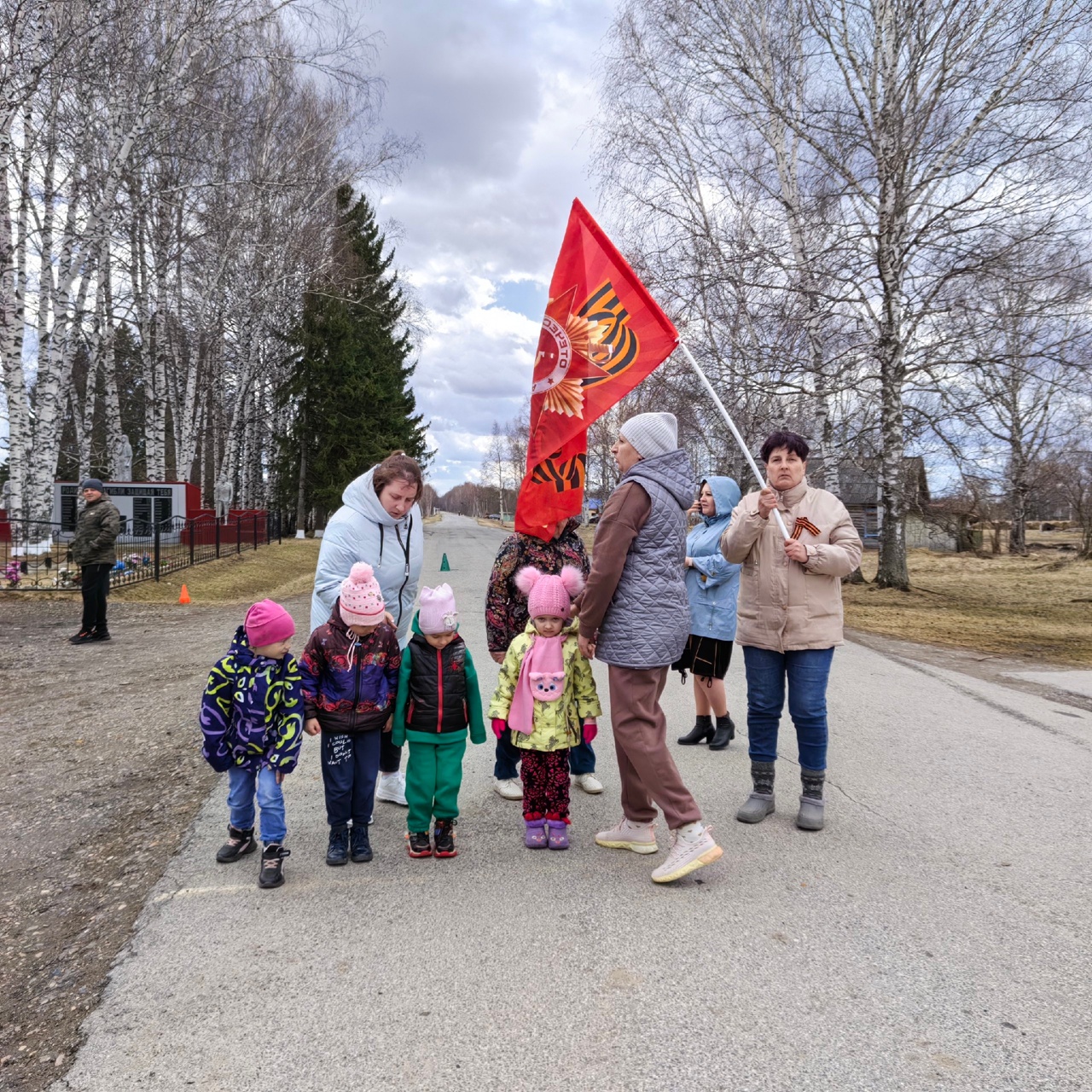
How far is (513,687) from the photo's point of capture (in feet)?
12.0

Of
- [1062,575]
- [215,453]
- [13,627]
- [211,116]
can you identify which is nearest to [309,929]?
[13,627]

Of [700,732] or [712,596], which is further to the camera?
[700,732]

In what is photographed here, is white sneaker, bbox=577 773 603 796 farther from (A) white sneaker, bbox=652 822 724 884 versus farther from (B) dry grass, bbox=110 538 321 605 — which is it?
(B) dry grass, bbox=110 538 321 605

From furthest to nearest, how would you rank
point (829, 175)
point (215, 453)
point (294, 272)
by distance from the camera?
point (215, 453) < point (294, 272) < point (829, 175)

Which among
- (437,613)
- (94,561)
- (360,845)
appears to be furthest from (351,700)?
(94,561)

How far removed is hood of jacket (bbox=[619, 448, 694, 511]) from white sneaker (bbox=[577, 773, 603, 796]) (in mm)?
1789

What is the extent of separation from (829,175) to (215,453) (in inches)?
1043

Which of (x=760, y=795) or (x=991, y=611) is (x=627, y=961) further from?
(x=991, y=611)

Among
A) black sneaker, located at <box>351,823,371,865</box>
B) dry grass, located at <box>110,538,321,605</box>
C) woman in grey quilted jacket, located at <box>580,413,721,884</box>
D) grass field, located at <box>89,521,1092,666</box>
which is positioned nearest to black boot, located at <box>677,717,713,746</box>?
woman in grey quilted jacket, located at <box>580,413,721,884</box>

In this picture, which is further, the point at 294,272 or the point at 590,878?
the point at 294,272

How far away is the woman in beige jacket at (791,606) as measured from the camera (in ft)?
12.3

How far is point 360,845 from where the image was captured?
3447mm

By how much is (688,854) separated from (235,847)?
79.0 inches

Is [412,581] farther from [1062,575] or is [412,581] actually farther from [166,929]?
[1062,575]
